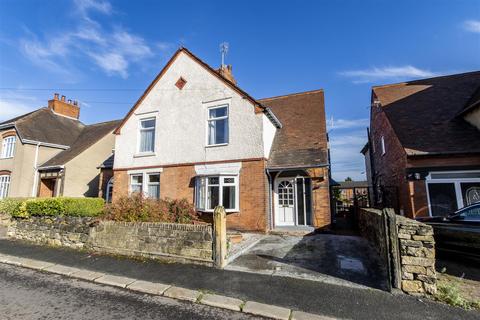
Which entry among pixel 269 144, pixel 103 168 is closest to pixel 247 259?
pixel 269 144

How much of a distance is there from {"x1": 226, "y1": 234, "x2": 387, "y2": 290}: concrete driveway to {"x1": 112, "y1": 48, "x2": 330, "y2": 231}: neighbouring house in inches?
84.5

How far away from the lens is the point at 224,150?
12.1 meters

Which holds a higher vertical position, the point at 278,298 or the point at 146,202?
the point at 146,202

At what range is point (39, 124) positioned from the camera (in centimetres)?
2139

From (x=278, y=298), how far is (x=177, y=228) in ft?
11.4

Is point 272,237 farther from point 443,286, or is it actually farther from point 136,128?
point 136,128

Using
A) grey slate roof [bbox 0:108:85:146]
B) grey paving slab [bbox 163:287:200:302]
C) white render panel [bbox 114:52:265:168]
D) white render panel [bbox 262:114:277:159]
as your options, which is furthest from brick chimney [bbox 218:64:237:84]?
grey slate roof [bbox 0:108:85:146]

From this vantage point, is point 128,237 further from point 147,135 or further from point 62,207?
point 147,135

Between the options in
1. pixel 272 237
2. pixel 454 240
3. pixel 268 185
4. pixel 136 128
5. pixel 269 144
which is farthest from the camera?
pixel 136 128

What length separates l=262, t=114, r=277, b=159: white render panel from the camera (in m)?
11.7

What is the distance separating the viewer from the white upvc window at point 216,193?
37.9 ft

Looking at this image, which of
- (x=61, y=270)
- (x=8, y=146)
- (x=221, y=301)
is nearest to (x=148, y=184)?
(x=61, y=270)

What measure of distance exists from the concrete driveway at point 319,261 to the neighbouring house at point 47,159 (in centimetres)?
1617

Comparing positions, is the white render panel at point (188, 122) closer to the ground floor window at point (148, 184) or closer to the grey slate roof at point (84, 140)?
the ground floor window at point (148, 184)
